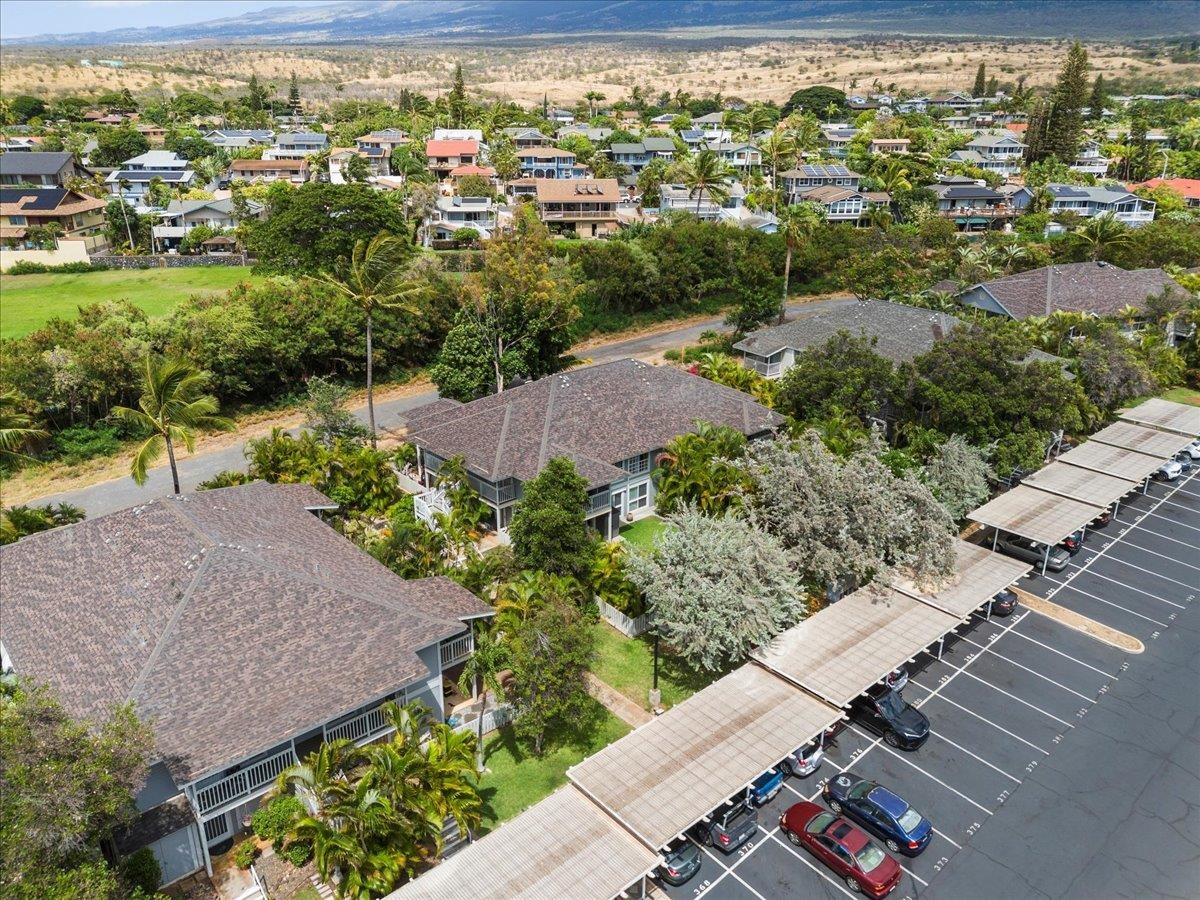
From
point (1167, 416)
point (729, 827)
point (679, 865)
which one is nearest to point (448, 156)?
point (1167, 416)

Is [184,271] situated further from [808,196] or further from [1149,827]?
[1149,827]

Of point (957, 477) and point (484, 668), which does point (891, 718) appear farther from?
point (957, 477)

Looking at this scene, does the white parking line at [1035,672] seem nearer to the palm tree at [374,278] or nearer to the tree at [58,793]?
the tree at [58,793]

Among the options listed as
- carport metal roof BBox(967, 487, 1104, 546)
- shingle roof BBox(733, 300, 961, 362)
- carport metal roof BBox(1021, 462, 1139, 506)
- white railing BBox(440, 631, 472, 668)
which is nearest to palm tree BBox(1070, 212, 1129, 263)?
shingle roof BBox(733, 300, 961, 362)

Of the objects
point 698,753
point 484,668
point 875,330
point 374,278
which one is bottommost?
point 698,753

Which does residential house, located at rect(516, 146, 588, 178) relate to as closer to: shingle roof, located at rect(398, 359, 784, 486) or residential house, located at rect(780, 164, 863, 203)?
residential house, located at rect(780, 164, 863, 203)

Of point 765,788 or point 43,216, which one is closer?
point 765,788
